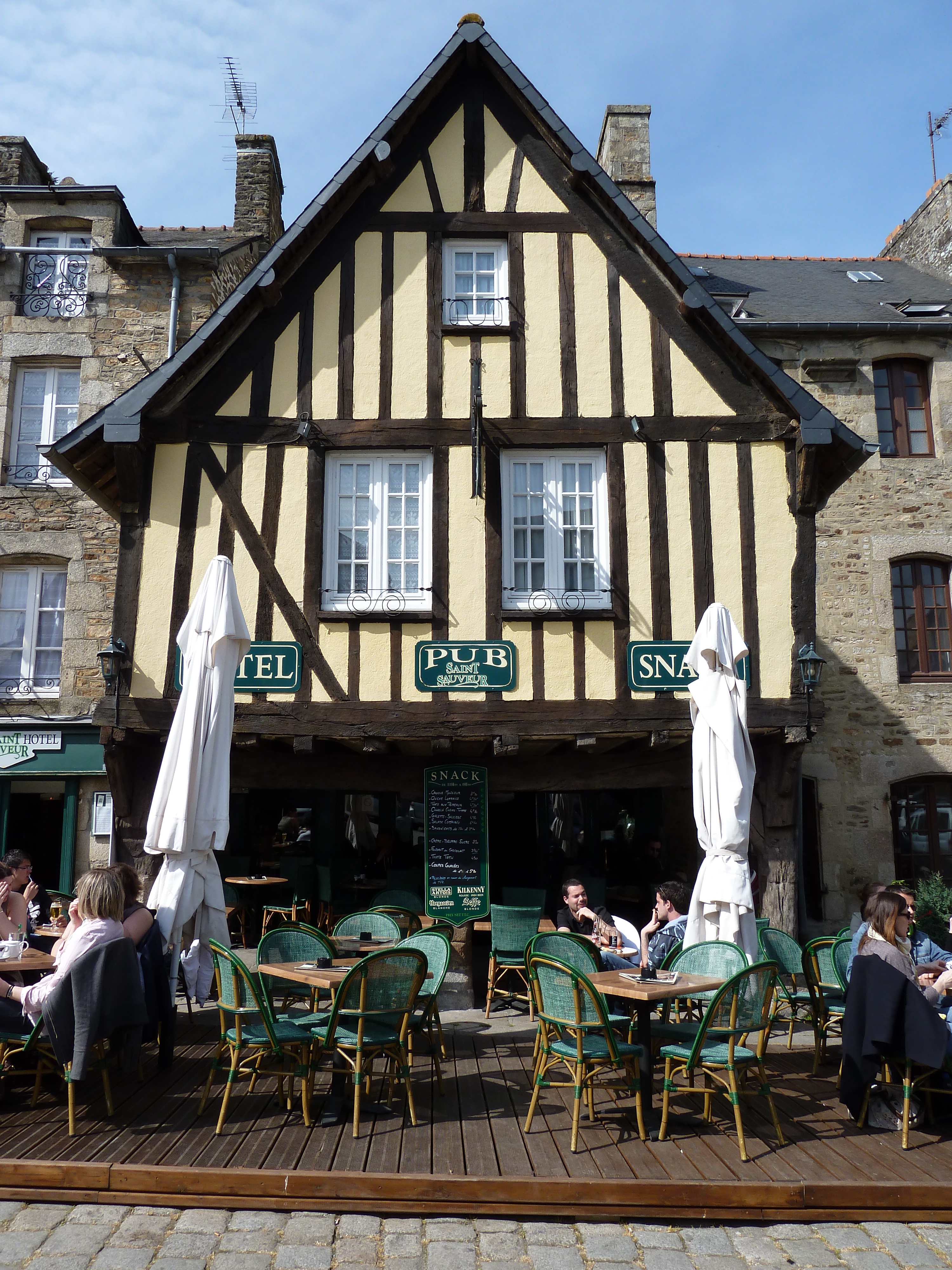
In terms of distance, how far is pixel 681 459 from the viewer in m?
8.51

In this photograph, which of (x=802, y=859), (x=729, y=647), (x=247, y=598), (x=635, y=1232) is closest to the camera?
(x=635, y=1232)

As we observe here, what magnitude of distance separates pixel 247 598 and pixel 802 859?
24.1 feet

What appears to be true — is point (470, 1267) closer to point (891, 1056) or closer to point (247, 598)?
point (891, 1056)

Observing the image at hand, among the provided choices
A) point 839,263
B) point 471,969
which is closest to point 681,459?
point 471,969

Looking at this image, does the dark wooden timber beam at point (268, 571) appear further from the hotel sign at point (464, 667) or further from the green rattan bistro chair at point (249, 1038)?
the green rattan bistro chair at point (249, 1038)

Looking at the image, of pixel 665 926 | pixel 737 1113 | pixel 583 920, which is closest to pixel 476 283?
pixel 583 920

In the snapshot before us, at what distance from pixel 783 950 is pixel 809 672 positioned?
2.37 metres

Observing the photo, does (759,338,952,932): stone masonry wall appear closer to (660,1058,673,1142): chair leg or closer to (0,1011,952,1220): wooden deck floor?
(0,1011,952,1220): wooden deck floor

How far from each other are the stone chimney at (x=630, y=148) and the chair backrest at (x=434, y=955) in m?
11.1

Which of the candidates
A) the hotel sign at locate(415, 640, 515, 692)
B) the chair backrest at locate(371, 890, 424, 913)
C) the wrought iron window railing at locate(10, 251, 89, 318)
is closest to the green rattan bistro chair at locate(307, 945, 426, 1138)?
the chair backrest at locate(371, 890, 424, 913)

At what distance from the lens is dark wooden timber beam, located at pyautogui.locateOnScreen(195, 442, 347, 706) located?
816 centimetres

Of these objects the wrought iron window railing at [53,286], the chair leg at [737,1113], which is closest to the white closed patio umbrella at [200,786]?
the chair leg at [737,1113]

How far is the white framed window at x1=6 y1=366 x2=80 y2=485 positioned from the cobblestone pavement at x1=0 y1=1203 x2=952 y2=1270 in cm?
1015

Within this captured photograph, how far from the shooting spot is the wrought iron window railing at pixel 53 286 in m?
12.9
